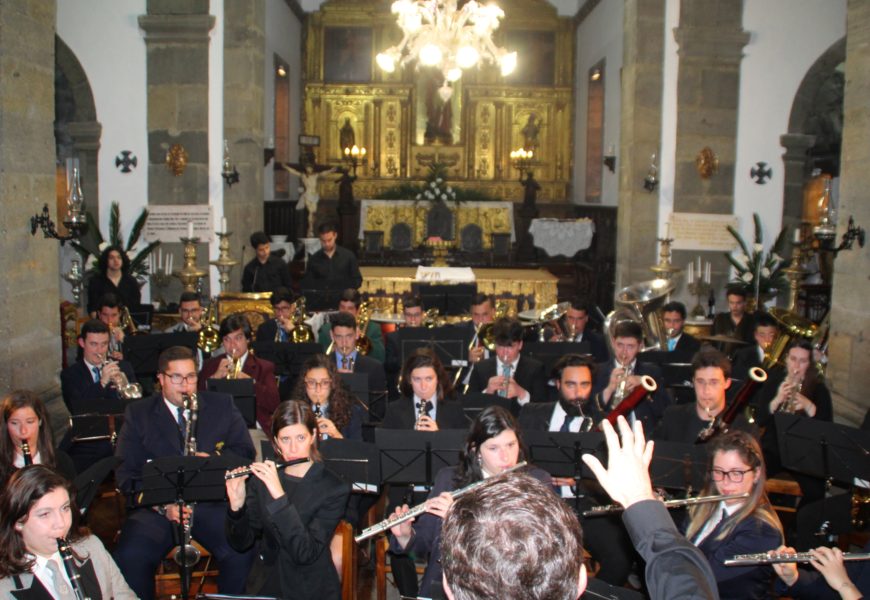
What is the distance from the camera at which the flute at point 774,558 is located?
3.65 metres

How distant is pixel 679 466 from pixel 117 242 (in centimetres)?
860

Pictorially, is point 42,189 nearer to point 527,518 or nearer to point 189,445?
point 189,445

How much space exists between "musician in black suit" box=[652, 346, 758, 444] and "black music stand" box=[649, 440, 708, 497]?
829 mm

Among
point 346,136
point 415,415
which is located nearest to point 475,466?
point 415,415

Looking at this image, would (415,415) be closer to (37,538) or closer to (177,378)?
(177,378)

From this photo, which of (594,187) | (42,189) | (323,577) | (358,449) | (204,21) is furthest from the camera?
(594,187)

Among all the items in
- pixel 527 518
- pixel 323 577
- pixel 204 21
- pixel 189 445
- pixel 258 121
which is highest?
pixel 204 21

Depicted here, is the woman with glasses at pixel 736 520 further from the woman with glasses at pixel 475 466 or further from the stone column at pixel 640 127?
the stone column at pixel 640 127

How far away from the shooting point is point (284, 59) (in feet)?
61.9

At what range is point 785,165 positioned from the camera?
12.3m

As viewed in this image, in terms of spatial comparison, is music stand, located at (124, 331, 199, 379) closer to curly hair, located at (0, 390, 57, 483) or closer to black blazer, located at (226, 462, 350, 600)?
curly hair, located at (0, 390, 57, 483)

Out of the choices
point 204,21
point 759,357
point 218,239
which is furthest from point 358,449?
point 204,21

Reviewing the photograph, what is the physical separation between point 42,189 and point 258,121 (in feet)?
21.4

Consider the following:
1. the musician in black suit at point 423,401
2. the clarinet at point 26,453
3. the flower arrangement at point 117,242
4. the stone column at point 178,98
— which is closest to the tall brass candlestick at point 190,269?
the flower arrangement at point 117,242
